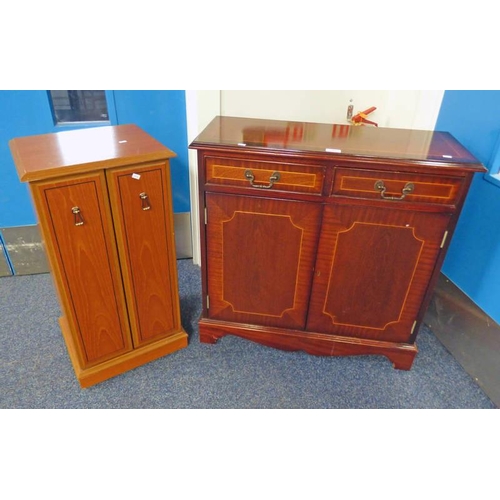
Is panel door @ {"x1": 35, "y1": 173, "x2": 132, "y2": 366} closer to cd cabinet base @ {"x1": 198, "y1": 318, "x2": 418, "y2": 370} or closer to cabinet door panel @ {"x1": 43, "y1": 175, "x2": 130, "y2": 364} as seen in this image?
cabinet door panel @ {"x1": 43, "y1": 175, "x2": 130, "y2": 364}

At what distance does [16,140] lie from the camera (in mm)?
1391

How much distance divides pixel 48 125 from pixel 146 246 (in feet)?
3.03

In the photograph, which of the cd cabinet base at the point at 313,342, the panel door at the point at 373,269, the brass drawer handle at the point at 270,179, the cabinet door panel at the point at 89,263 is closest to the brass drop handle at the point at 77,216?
the cabinet door panel at the point at 89,263

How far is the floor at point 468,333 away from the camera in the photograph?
155cm

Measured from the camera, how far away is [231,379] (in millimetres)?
1627

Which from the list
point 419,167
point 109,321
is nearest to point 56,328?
point 109,321

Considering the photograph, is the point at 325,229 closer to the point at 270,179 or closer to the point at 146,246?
the point at 270,179

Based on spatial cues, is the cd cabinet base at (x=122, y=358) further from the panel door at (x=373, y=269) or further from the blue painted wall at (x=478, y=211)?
the blue painted wall at (x=478, y=211)

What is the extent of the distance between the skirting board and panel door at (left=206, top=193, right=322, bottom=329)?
753mm

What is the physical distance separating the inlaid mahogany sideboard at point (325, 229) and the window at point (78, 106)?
0.67 meters

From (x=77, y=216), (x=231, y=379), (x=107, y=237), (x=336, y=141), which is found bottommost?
(x=231, y=379)

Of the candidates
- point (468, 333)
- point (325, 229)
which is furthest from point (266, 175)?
point (468, 333)

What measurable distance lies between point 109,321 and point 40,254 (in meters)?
0.93
